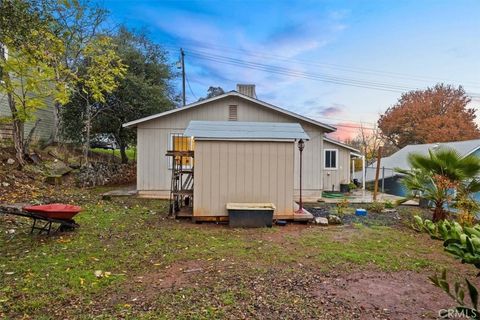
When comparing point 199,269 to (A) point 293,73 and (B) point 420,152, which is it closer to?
(B) point 420,152

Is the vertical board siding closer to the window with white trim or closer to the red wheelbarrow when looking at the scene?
the red wheelbarrow

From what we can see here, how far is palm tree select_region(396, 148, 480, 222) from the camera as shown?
747cm

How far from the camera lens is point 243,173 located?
Result: 25.7 ft

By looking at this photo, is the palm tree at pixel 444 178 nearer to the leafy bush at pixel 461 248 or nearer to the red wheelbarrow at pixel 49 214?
the leafy bush at pixel 461 248

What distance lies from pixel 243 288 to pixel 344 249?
2.52 meters

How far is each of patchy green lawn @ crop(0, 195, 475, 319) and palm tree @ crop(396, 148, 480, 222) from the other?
1432mm

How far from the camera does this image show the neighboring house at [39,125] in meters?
13.6

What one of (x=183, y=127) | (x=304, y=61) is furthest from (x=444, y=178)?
(x=304, y=61)

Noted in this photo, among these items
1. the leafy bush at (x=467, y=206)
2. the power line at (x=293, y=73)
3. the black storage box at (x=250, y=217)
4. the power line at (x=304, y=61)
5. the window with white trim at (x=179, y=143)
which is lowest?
the black storage box at (x=250, y=217)

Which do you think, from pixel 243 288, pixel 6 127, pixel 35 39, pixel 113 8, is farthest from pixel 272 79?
pixel 243 288

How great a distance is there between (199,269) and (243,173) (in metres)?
3.66

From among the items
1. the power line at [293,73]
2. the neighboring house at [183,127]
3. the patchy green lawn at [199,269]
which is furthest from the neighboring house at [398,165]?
the power line at [293,73]

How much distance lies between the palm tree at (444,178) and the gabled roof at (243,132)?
302 centimetres

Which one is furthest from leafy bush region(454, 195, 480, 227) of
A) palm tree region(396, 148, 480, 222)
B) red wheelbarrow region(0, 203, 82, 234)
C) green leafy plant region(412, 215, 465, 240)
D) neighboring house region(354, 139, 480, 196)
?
red wheelbarrow region(0, 203, 82, 234)
